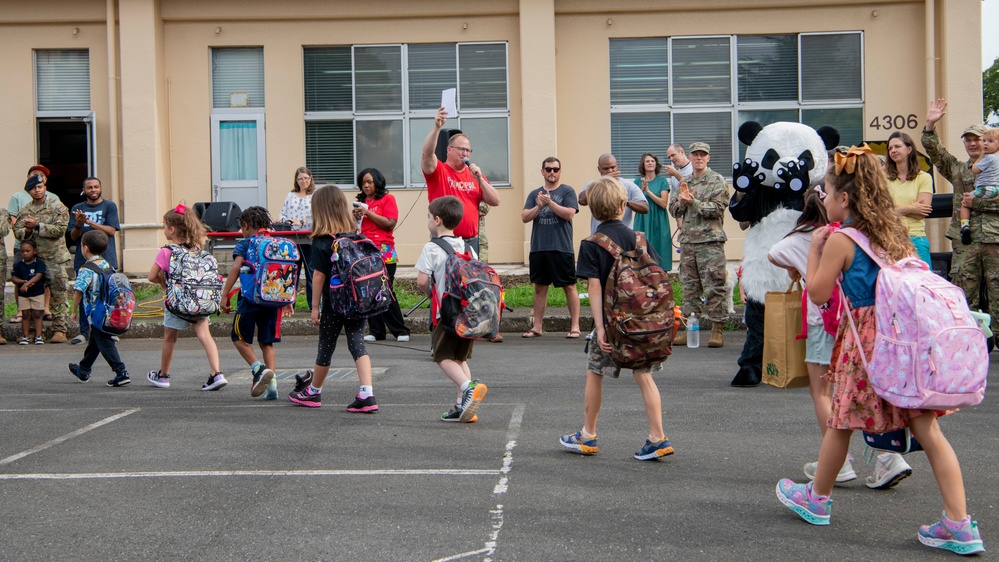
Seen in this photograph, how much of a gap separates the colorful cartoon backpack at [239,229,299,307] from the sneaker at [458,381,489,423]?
1.96 meters

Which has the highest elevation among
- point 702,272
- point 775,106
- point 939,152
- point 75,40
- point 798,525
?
point 75,40

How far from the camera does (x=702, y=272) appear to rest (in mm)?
11109

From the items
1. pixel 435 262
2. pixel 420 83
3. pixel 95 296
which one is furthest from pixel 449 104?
pixel 420 83

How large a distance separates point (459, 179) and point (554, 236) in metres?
2.64

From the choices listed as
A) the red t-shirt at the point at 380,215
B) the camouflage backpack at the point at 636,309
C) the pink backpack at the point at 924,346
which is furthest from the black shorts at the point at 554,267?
the pink backpack at the point at 924,346

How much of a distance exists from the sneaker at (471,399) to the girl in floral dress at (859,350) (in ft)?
8.98

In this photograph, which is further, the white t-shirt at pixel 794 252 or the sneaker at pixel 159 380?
the sneaker at pixel 159 380

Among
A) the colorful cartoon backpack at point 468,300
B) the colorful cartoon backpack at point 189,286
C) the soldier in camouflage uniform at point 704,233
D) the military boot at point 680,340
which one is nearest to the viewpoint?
the colorful cartoon backpack at point 468,300

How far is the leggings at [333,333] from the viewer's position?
7.93 meters

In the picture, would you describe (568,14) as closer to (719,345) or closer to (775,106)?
(775,106)

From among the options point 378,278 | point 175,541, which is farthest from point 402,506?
point 378,278

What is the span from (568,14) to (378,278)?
10650 millimetres

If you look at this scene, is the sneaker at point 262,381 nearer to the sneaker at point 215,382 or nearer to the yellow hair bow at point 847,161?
the sneaker at point 215,382

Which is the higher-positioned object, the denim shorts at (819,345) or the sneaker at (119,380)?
the denim shorts at (819,345)
